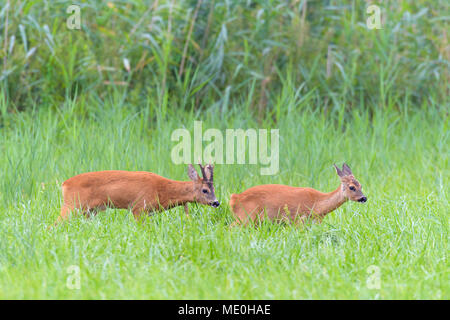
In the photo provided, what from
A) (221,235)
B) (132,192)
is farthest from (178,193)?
(221,235)

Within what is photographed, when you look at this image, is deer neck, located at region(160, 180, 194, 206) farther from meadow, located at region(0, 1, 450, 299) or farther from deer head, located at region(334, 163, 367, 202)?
deer head, located at region(334, 163, 367, 202)

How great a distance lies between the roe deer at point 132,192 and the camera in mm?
4988

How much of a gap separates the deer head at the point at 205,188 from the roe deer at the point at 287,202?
0.55ft

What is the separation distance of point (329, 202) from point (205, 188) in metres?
0.95

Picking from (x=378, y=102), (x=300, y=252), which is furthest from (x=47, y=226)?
(x=378, y=102)

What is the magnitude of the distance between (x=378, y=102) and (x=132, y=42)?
134 inches

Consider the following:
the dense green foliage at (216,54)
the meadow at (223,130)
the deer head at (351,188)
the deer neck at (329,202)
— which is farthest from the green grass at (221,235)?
the dense green foliage at (216,54)

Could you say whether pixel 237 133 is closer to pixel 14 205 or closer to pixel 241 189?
pixel 241 189

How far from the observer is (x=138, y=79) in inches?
350

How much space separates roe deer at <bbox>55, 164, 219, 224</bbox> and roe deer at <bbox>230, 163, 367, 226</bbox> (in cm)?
23

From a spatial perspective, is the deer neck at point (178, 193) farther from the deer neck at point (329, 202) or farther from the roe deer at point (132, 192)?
the deer neck at point (329, 202)

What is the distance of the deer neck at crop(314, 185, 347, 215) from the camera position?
4980 mm

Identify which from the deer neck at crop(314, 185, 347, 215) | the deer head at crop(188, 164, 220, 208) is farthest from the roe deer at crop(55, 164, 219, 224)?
the deer neck at crop(314, 185, 347, 215)

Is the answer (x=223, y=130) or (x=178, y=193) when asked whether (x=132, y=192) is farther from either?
(x=223, y=130)
